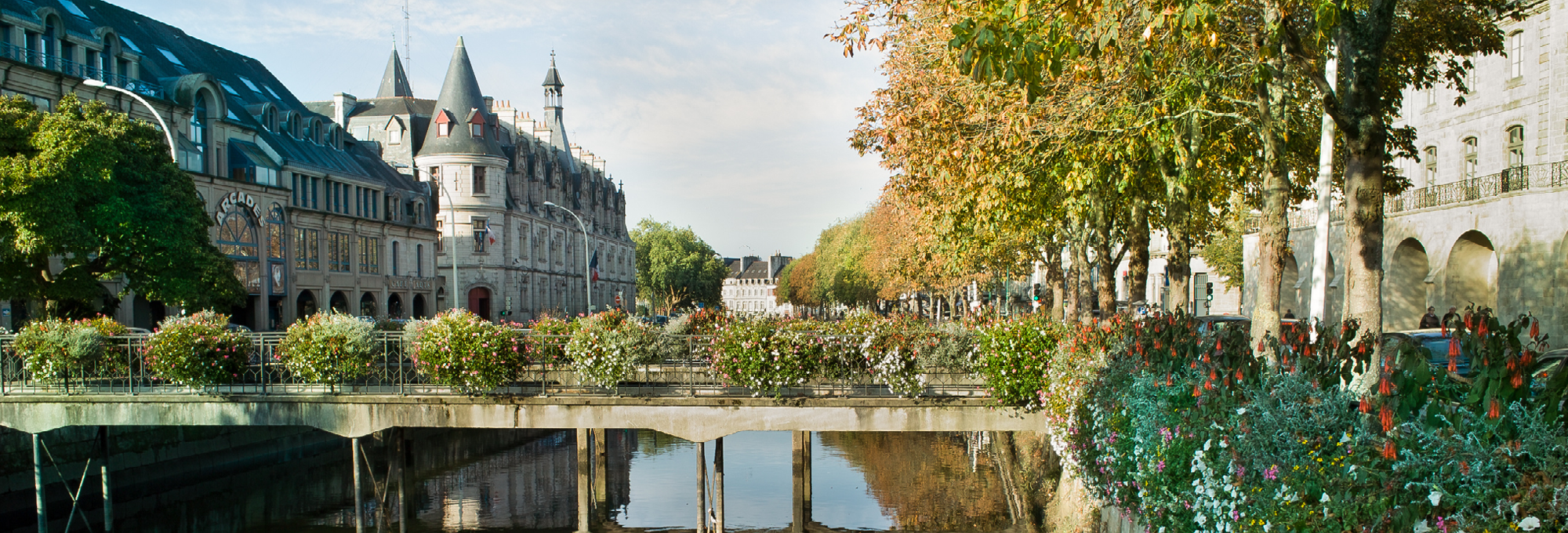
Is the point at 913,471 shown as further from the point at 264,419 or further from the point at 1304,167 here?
the point at 264,419

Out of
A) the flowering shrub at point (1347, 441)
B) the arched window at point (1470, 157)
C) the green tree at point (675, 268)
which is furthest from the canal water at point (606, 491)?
the green tree at point (675, 268)

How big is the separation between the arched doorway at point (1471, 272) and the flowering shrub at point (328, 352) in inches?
1238

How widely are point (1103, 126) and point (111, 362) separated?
716 inches

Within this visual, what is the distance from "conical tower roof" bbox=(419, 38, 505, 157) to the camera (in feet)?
231

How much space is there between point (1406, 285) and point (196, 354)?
36.8m

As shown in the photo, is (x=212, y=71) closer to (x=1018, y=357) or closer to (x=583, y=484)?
(x=583, y=484)

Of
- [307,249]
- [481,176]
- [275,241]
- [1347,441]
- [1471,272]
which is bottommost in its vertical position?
[1347,441]

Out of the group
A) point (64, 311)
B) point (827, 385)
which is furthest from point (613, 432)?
point (827, 385)

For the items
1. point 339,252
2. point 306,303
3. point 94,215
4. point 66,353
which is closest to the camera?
point 66,353

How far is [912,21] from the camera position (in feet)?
64.8

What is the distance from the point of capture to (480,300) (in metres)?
73.6

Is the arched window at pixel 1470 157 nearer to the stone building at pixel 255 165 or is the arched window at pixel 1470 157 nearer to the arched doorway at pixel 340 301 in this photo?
the stone building at pixel 255 165

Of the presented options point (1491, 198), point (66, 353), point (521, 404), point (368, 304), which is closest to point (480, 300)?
point (368, 304)

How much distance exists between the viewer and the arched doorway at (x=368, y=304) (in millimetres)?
56684
